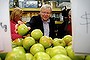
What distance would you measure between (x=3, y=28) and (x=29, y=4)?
167 inches

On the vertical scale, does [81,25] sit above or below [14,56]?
above

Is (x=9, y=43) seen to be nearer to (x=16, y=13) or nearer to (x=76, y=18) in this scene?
(x=76, y=18)

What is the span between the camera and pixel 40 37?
1770mm

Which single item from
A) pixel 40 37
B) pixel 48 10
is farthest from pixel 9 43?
pixel 48 10

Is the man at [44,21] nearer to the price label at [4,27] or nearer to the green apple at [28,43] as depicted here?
the green apple at [28,43]

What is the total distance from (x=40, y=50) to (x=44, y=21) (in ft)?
5.64

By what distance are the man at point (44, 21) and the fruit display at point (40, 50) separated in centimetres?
128

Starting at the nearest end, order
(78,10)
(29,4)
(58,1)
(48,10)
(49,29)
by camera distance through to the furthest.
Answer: (78,10)
(48,10)
(49,29)
(29,4)
(58,1)

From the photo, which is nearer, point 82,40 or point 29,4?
point 82,40

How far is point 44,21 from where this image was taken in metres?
3.23

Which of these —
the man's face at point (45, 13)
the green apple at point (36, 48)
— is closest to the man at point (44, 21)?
the man's face at point (45, 13)

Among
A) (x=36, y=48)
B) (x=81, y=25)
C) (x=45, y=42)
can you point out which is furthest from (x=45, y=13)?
(x=81, y=25)

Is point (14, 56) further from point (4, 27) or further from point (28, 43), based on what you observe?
point (28, 43)

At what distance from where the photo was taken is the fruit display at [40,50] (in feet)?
4.27
